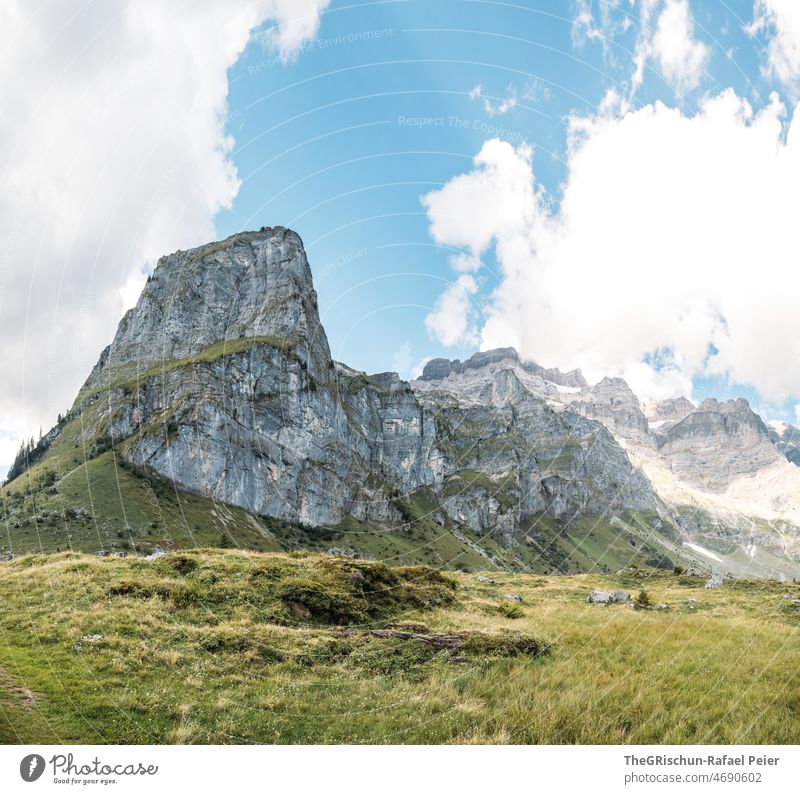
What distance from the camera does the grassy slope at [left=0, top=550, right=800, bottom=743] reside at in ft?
38.7

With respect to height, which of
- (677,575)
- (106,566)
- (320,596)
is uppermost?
(106,566)

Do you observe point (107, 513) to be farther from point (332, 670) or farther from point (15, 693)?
point (332, 670)

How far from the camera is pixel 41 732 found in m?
11.4

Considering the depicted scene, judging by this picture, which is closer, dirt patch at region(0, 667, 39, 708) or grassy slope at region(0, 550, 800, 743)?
grassy slope at region(0, 550, 800, 743)

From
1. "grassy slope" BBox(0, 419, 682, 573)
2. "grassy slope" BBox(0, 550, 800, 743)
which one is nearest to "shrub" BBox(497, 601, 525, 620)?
Answer: "grassy slope" BBox(0, 550, 800, 743)

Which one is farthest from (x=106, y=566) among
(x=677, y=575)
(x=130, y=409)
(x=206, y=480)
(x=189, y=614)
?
(x=130, y=409)

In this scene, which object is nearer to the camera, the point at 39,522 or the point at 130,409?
the point at 39,522

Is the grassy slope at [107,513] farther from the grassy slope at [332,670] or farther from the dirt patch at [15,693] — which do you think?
the dirt patch at [15,693]

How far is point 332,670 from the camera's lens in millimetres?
15672

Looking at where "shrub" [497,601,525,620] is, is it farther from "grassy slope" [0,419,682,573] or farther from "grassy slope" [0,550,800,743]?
"grassy slope" [0,419,682,573]

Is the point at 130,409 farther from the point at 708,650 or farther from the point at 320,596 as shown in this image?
the point at 708,650

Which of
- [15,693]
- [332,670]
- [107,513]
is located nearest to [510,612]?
[332,670]

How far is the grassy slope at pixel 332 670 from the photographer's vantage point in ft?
38.7
